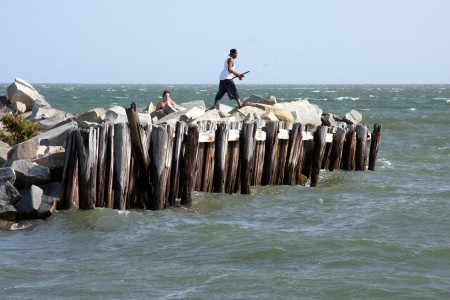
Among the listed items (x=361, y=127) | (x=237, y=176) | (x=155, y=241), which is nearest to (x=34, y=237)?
(x=155, y=241)

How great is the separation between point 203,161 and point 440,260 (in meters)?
4.80

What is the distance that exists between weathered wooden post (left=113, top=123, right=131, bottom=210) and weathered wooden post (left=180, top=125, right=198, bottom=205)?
0.98 metres

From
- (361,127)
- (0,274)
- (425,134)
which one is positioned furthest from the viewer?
(425,134)

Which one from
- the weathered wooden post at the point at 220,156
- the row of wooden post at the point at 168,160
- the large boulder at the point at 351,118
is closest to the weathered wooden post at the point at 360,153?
the large boulder at the point at 351,118

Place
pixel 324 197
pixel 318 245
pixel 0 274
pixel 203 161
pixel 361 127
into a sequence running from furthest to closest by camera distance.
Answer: pixel 361 127
pixel 324 197
pixel 203 161
pixel 318 245
pixel 0 274

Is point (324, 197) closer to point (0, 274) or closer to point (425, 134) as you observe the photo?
point (0, 274)

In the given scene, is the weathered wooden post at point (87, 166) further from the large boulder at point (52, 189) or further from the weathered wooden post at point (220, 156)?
the weathered wooden post at point (220, 156)

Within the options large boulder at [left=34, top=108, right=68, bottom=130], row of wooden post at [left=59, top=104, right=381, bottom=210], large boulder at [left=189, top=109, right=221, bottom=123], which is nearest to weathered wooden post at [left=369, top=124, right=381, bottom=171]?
row of wooden post at [left=59, top=104, right=381, bottom=210]

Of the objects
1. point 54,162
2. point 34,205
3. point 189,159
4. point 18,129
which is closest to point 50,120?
point 18,129

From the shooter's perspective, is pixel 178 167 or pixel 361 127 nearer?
pixel 178 167

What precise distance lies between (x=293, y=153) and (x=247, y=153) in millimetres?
1853

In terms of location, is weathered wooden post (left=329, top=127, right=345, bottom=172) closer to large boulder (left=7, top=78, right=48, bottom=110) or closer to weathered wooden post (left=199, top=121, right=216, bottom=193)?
weathered wooden post (left=199, top=121, right=216, bottom=193)

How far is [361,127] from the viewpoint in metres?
18.5

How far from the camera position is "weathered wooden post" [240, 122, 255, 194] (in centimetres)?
1404
